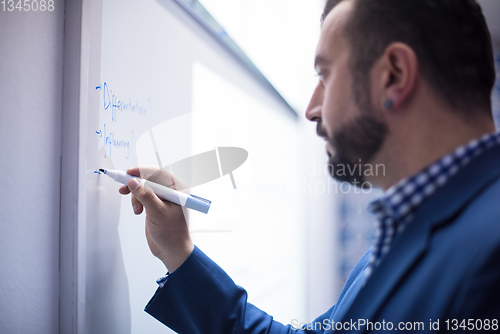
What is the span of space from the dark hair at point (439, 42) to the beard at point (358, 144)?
40 millimetres

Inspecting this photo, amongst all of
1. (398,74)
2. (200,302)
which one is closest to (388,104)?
(398,74)

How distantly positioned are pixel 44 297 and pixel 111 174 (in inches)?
7.5

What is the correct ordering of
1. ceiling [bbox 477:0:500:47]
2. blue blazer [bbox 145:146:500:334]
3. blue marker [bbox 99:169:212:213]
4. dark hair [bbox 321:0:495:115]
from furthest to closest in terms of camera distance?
ceiling [bbox 477:0:500:47]
blue marker [bbox 99:169:212:213]
dark hair [bbox 321:0:495:115]
blue blazer [bbox 145:146:500:334]

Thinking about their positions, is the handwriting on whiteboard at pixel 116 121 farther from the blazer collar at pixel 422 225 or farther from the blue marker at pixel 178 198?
the blazer collar at pixel 422 225

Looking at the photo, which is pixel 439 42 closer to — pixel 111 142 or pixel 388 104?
pixel 388 104

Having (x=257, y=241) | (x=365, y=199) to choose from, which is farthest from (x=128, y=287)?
(x=365, y=199)

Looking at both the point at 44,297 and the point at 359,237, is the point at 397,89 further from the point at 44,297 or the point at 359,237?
the point at 359,237

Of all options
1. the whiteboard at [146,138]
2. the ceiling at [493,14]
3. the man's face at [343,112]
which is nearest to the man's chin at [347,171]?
the man's face at [343,112]

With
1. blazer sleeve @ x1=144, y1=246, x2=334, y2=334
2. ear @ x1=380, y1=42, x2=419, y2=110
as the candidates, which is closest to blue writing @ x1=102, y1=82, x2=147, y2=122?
blazer sleeve @ x1=144, y1=246, x2=334, y2=334

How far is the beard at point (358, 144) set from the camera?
1.34 ft

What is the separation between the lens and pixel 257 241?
1125 mm

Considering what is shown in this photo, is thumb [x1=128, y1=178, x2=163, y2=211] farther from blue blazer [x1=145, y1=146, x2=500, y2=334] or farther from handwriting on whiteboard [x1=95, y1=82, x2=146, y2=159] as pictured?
blue blazer [x1=145, y1=146, x2=500, y2=334]

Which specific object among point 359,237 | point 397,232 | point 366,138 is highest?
point 366,138

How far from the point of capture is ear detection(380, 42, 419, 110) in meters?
0.38
